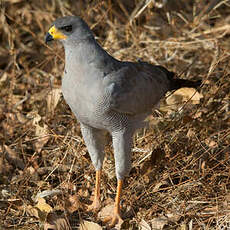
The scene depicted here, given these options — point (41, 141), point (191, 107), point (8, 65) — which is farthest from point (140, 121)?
point (8, 65)

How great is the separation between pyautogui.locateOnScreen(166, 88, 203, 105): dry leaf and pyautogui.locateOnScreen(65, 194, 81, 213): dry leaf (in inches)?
50.4

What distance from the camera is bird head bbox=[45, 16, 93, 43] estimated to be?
9.16 ft

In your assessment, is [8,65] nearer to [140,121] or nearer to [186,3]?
[140,121]

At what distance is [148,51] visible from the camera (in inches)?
191

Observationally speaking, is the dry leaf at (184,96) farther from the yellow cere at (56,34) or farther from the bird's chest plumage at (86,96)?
the yellow cere at (56,34)

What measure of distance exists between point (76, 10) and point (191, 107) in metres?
2.47

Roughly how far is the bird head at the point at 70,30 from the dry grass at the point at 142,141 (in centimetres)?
112

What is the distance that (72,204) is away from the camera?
328 centimetres

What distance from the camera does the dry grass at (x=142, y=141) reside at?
3.23m

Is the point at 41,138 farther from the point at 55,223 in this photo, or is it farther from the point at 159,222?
the point at 159,222

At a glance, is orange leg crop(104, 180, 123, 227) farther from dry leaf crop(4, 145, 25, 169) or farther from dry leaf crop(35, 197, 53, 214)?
dry leaf crop(4, 145, 25, 169)

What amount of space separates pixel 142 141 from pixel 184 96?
23.0 inches

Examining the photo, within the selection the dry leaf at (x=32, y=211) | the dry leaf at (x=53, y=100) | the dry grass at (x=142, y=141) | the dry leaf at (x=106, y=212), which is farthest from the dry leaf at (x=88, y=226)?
the dry leaf at (x=53, y=100)

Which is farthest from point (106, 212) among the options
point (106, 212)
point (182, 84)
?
point (182, 84)
